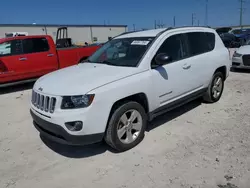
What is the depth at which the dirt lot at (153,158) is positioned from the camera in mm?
2863

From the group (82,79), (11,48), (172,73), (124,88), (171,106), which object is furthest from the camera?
(11,48)

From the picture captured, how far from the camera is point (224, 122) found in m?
4.46

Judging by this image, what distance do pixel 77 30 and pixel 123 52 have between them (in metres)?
37.8

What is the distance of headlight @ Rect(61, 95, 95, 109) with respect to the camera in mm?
3002

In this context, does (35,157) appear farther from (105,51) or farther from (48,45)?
(48,45)

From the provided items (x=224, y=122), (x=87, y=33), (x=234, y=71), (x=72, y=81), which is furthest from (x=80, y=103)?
(x=87, y=33)

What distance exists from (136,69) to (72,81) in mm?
1007

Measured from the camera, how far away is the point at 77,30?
39562 mm

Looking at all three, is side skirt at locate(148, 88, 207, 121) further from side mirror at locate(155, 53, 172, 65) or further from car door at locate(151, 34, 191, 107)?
side mirror at locate(155, 53, 172, 65)

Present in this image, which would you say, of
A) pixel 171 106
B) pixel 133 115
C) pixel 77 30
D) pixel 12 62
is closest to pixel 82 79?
pixel 133 115

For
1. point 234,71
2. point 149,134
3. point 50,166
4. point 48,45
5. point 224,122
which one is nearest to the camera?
point 50,166

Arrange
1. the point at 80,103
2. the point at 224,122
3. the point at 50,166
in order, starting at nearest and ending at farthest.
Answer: the point at 80,103
the point at 50,166
the point at 224,122

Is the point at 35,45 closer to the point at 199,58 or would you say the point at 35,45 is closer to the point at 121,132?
the point at 199,58

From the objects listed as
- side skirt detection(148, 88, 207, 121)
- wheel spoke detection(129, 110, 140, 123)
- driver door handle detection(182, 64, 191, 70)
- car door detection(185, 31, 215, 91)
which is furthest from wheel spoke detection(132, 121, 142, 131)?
car door detection(185, 31, 215, 91)
